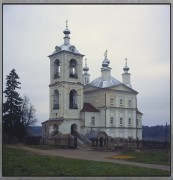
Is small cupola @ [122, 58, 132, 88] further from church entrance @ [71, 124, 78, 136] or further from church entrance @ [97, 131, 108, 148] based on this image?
Result: church entrance @ [71, 124, 78, 136]

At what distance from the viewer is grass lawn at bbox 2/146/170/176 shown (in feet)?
36.5

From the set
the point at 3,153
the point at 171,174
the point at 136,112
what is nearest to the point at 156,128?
the point at 136,112

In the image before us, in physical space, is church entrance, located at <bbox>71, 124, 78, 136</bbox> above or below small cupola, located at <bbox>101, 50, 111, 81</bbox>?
below

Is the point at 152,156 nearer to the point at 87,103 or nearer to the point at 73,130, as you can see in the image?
the point at 73,130

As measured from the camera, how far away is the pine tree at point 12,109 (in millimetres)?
12297

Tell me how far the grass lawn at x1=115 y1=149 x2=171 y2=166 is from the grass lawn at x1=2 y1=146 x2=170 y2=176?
2.95 ft

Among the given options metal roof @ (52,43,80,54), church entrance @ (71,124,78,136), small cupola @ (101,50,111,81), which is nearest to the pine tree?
metal roof @ (52,43,80,54)

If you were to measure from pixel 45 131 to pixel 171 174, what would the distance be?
508 centimetres

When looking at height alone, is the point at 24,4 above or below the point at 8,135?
above

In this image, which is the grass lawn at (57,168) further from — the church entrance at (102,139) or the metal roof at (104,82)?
the metal roof at (104,82)

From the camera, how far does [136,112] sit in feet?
48.6

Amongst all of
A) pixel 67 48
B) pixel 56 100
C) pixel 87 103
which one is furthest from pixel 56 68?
pixel 87 103

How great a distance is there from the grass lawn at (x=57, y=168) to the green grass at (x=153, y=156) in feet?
2.92

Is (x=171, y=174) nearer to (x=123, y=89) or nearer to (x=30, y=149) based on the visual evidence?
(x=30, y=149)
